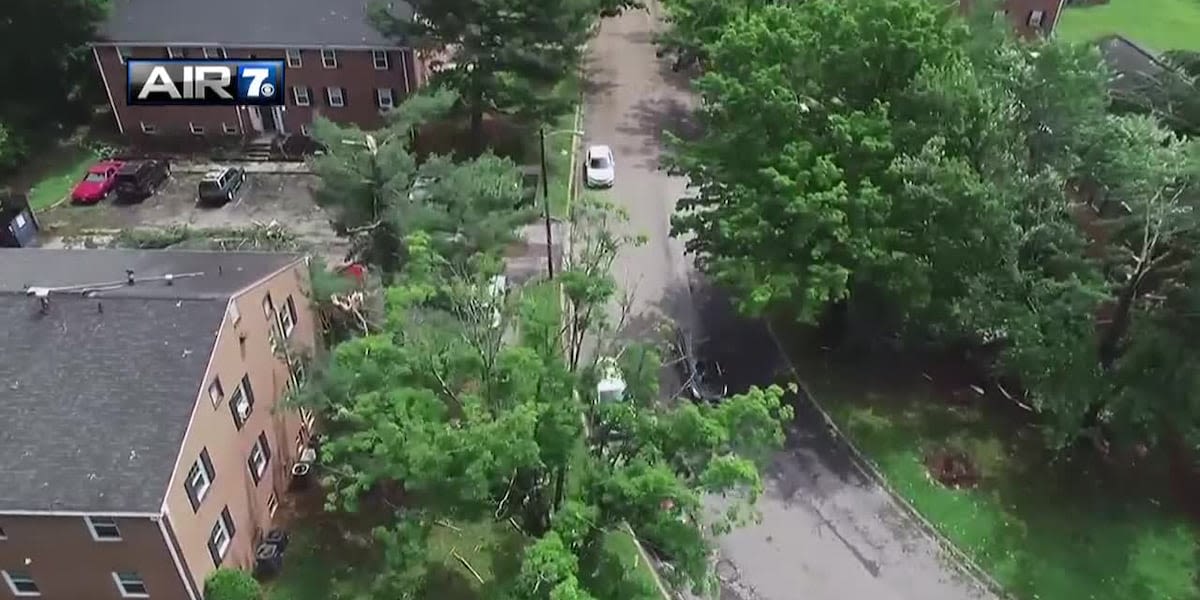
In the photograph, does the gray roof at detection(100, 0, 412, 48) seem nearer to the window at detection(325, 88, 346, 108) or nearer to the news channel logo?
the news channel logo

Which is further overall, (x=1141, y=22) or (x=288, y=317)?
(x=1141, y=22)

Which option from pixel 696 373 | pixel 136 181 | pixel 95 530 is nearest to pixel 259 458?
pixel 95 530

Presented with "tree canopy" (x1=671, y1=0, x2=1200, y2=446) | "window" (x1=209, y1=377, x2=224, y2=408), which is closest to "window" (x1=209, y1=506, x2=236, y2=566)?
"window" (x1=209, y1=377, x2=224, y2=408)

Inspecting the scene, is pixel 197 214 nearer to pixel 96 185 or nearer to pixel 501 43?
pixel 96 185

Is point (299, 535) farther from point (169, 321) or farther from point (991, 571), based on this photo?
point (991, 571)

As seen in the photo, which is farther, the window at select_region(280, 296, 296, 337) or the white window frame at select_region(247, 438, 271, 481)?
the window at select_region(280, 296, 296, 337)

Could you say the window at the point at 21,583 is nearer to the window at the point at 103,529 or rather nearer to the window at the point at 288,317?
the window at the point at 103,529

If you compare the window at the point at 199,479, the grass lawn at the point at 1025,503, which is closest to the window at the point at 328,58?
the window at the point at 199,479
